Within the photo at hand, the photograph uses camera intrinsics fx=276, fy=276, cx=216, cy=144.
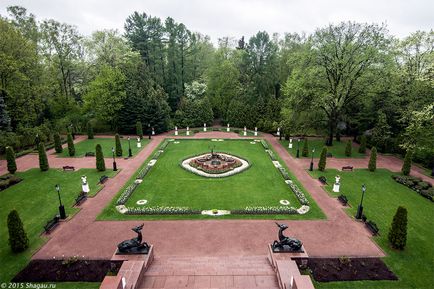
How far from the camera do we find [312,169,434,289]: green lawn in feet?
44.0

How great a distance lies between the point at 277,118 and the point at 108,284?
41385 mm

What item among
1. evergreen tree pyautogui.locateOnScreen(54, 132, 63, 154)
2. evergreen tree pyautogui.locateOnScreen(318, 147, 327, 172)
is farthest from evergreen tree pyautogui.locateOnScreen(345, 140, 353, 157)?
evergreen tree pyautogui.locateOnScreen(54, 132, 63, 154)

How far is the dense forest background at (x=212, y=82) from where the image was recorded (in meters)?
33.1

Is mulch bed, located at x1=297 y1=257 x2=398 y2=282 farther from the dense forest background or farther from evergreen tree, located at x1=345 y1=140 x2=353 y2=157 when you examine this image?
evergreen tree, located at x1=345 y1=140 x2=353 y2=157

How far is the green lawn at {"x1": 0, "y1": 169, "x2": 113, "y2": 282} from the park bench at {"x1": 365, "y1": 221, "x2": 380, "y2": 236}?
2008 cm

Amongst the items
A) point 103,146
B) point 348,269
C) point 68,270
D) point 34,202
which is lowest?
point 68,270

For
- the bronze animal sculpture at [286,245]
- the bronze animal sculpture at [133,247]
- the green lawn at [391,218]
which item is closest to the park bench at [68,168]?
the bronze animal sculpture at [133,247]

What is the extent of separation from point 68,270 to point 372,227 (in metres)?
17.8

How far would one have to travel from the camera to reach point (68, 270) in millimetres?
13758

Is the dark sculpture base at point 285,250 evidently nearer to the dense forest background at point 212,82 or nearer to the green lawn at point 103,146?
the dense forest background at point 212,82

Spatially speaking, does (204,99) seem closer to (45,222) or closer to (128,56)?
(128,56)

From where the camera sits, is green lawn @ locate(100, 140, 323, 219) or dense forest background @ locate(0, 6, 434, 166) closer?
green lawn @ locate(100, 140, 323, 219)

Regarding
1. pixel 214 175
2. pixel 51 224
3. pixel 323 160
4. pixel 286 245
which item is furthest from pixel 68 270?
pixel 323 160

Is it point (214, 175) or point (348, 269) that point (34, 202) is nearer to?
point (214, 175)
